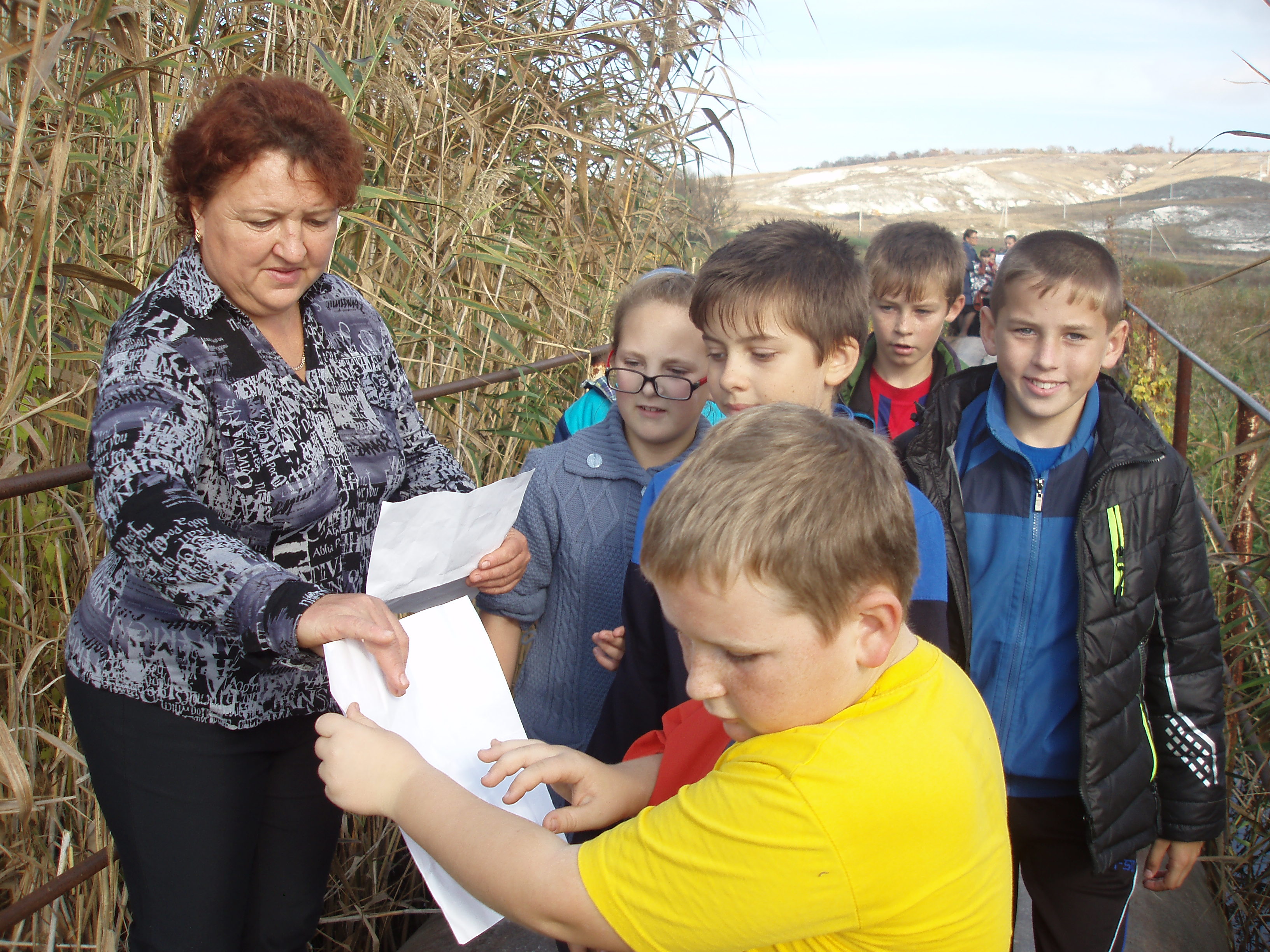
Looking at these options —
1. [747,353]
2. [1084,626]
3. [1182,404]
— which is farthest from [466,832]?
[1182,404]

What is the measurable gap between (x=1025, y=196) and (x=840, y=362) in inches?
2998

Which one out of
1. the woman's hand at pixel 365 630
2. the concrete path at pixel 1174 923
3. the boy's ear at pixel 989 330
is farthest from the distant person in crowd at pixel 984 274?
the woman's hand at pixel 365 630

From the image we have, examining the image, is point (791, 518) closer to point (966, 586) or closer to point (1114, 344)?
point (966, 586)

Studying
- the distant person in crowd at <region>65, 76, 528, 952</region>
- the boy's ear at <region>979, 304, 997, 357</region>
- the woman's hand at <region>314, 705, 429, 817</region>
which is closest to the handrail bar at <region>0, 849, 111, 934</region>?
the distant person in crowd at <region>65, 76, 528, 952</region>

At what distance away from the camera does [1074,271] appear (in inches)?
79.6

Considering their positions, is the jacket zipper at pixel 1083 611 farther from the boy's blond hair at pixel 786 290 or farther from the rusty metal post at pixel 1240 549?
the rusty metal post at pixel 1240 549

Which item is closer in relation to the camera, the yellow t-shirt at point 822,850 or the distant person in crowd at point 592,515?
the yellow t-shirt at point 822,850

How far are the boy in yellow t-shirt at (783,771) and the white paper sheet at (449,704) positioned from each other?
0.22ft

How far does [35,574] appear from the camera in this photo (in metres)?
1.93

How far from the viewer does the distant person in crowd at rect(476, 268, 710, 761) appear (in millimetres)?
1928

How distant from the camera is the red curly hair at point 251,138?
1.56 m

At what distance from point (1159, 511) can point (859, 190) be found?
80.4 metres

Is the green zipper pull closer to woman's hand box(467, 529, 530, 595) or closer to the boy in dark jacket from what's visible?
the boy in dark jacket

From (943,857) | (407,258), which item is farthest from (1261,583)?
(407,258)
